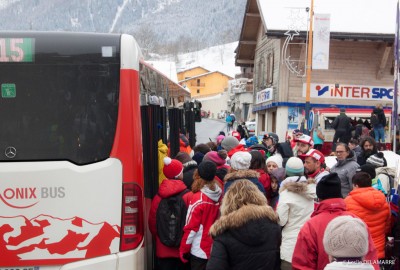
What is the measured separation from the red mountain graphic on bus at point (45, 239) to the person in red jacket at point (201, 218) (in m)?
0.95

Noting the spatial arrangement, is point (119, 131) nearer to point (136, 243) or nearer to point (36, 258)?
point (136, 243)

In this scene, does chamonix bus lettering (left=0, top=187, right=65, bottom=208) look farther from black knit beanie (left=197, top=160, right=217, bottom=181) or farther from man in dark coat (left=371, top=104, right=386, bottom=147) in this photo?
man in dark coat (left=371, top=104, right=386, bottom=147)

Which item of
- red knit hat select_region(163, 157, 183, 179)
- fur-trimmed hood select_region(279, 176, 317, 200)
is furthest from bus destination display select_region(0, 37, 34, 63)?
fur-trimmed hood select_region(279, 176, 317, 200)

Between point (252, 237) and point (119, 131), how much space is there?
5.43 feet

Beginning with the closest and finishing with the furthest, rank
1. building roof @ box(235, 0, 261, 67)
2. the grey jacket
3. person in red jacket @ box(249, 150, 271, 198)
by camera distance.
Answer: person in red jacket @ box(249, 150, 271, 198) → the grey jacket → building roof @ box(235, 0, 261, 67)

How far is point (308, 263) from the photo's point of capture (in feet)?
11.4

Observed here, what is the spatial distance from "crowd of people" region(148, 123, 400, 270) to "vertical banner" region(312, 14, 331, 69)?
38.7 ft

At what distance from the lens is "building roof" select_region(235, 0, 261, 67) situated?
26703 mm

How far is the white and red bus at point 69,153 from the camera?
13.8 ft

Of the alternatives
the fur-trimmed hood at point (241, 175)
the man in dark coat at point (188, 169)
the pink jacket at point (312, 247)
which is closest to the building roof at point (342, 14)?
the man in dark coat at point (188, 169)

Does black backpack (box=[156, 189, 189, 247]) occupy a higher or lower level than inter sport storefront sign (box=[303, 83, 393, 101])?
lower

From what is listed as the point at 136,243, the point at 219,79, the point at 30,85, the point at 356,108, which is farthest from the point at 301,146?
the point at 219,79

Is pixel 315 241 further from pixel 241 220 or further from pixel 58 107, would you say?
pixel 58 107

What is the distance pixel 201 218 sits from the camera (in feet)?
15.5
